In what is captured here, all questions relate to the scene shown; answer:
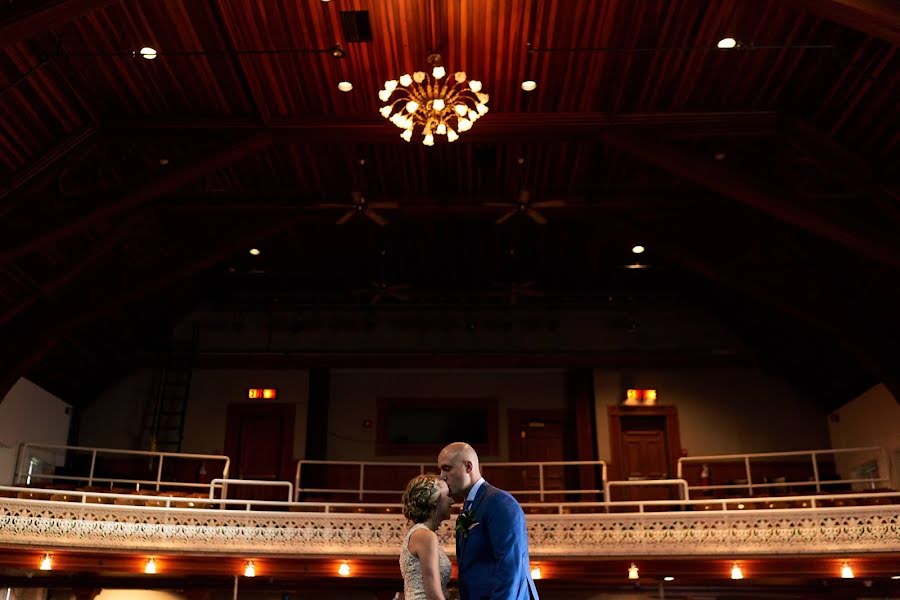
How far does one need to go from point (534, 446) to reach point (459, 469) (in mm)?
16373

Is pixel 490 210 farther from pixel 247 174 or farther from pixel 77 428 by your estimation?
pixel 77 428

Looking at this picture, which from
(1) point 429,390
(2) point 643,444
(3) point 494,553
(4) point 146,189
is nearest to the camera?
(3) point 494,553

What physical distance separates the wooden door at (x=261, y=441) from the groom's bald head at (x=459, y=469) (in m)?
16.1

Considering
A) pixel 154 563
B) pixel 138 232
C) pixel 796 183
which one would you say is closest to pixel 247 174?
pixel 138 232

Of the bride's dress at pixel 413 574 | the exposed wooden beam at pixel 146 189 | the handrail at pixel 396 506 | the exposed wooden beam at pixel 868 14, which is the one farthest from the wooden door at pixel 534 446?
the bride's dress at pixel 413 574

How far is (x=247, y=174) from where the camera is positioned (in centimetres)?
1498

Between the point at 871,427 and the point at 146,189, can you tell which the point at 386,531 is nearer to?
the point at 146,189

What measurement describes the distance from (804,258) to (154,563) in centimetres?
1170

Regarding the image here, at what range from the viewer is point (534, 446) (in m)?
19.8

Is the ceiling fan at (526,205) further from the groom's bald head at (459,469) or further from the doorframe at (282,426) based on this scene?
the groom's bald head at (459,469)

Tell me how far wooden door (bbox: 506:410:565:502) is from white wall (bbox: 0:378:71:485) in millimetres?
9041

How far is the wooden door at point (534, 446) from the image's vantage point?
19.3 meters

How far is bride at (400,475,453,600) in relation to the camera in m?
3.64

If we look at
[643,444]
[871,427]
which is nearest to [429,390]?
[643,444]
